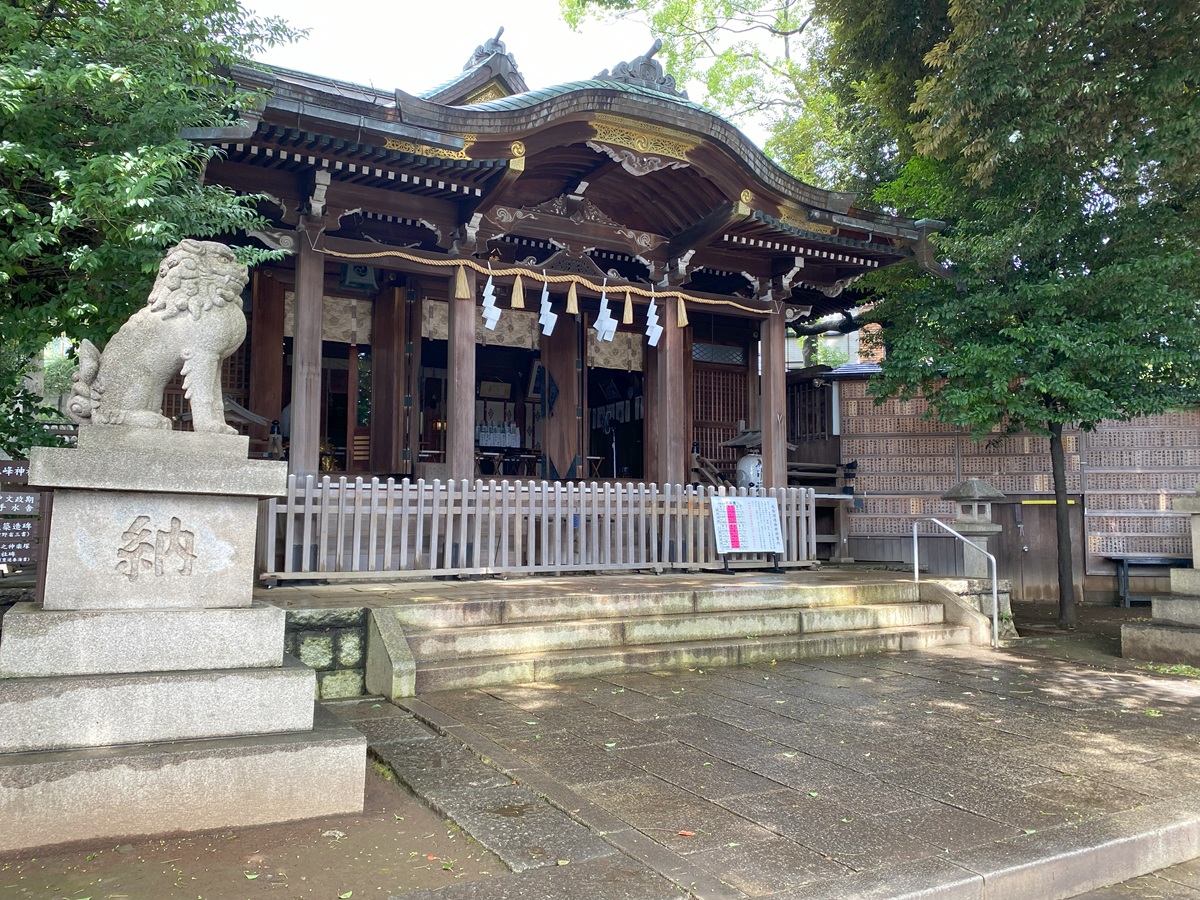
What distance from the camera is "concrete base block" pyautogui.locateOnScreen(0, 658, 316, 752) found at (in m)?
3.32

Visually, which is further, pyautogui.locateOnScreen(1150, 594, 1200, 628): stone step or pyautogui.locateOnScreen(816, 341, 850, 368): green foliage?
pyautogui.locateOnScreen(816, 341, 850, 368): green foliage

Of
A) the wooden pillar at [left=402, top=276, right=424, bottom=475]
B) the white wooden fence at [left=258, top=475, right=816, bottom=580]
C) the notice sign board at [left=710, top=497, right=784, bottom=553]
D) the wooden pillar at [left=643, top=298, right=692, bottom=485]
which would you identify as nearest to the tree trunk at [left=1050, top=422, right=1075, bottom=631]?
the white wooden fence at [left=258, top=475, right=816, bottom=580]

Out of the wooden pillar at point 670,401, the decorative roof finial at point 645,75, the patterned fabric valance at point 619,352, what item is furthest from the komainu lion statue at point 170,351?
the patterned fabric valance at point 619,352

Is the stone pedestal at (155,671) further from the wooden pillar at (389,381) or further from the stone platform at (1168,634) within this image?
the wooden pillar at (389,381)

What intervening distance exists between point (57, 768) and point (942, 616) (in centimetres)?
789

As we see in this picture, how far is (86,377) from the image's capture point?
387 centimetres

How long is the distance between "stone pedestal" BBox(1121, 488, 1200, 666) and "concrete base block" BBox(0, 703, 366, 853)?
746 cm

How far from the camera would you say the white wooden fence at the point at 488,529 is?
7.72 meters

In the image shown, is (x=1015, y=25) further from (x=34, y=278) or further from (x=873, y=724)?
(x=34, y=278)

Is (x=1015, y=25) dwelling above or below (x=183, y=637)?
above

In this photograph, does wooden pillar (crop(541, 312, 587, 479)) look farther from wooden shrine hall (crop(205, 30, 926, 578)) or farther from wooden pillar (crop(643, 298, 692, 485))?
wooden pillar (crop(643, 298, 692, 485))

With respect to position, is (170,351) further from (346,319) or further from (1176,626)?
(1176,626)

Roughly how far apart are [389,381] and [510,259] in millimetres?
2492

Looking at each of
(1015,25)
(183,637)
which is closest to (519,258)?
(1015,25)
